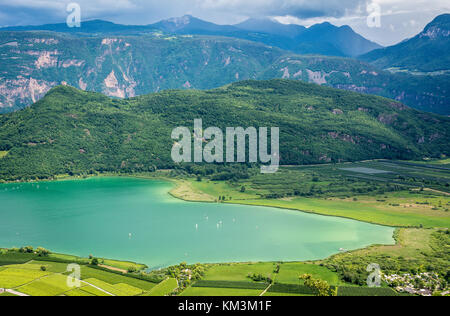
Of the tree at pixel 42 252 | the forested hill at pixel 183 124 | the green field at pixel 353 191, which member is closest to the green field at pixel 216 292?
the tree at pixel 42 252

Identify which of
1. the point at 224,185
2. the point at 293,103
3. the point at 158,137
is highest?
the point at 293,103

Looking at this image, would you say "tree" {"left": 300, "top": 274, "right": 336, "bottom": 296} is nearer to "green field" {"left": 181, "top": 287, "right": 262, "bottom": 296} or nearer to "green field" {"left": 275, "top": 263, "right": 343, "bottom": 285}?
"green field" {"left": 275, "top": 263, "right": 343, "bottom": 285}

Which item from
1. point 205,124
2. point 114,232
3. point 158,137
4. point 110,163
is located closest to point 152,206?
point 114,232

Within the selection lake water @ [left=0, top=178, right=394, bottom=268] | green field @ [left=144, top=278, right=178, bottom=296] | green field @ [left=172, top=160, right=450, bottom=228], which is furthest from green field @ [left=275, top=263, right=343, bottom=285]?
green field @ [left=172, top=160, right=450, bottom=228]

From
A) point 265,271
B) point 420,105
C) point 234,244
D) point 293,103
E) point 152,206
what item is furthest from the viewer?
point 420,105

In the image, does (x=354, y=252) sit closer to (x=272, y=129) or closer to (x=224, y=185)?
(x=224, y=185)

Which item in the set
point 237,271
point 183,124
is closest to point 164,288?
point 237,271
